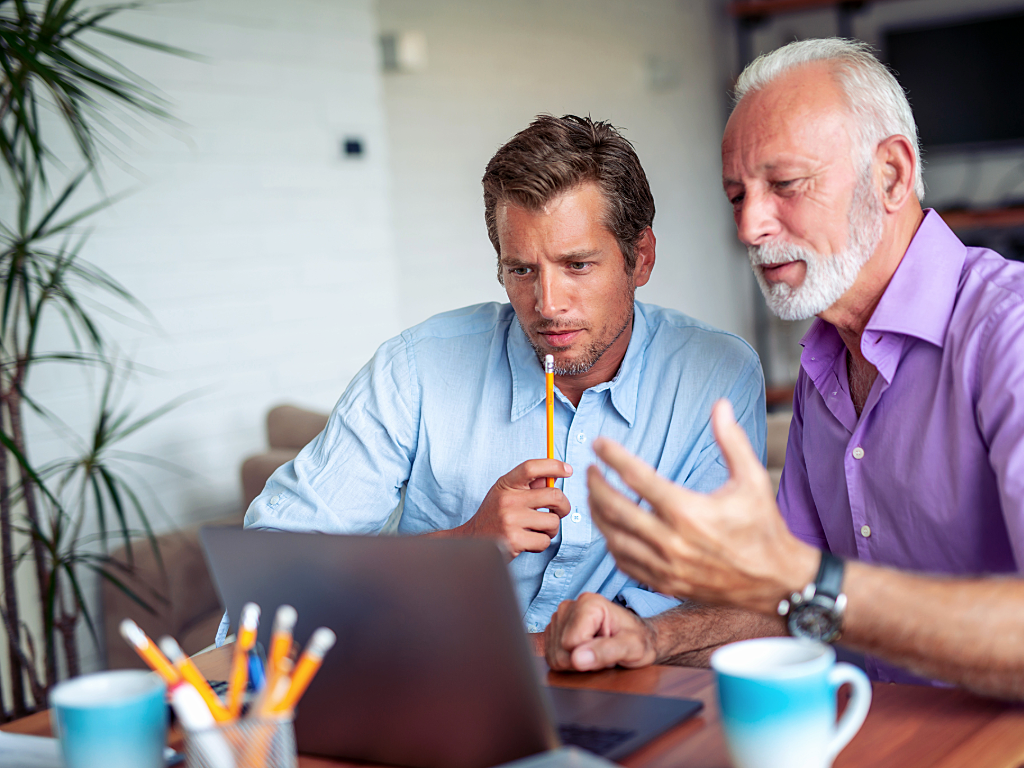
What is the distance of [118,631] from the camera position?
2.57 meters

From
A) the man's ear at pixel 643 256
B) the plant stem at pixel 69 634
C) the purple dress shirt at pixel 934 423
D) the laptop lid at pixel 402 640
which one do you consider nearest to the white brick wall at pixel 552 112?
the plant stem at pixel 69 634

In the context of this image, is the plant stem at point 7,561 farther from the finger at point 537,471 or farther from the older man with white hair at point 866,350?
the older man with white hair at point 866,350

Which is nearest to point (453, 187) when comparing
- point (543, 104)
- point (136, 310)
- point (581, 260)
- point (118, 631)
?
point (543, 104)

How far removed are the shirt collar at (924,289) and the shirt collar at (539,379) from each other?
1.37 feet

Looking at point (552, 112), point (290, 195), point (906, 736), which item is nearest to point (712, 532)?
point (906, 736)

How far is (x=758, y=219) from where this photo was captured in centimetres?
125

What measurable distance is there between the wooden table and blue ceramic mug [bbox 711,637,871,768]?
0.32 ft

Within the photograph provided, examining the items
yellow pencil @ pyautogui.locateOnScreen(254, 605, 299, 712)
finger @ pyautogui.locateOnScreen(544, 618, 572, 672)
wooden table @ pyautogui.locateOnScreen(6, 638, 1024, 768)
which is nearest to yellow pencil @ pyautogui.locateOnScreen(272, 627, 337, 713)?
yellow pencil @ pyautogui.locateOnScreen(254, 605, 299, 712)

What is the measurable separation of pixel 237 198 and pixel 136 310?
0.52 metres

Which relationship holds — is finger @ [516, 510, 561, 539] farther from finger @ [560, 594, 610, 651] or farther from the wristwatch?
the wristwatch

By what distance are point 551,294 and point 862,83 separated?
49cm

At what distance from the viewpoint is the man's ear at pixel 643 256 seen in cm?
166

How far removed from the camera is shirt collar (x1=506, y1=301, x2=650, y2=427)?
154 centimetres

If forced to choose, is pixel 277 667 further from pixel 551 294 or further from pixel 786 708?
pixel 551 294
